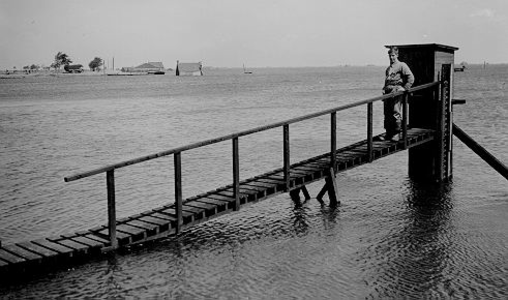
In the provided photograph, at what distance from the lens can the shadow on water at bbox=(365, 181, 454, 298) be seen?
8094mm

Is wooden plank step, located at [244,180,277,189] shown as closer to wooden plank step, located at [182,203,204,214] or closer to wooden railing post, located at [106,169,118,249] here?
wooden plank step, located at [182,203,204,214]

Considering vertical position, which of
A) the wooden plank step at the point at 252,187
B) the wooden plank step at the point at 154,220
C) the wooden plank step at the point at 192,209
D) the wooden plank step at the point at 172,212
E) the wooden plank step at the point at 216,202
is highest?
the wooden plank step at the point at 252,187

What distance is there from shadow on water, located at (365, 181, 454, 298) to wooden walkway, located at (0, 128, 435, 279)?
4.87 feet

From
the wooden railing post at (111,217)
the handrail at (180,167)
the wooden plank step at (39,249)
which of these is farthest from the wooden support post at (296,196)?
the wooden plank step at (39,249)

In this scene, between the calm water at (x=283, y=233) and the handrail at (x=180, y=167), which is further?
the handrail at (x=180, y=167)

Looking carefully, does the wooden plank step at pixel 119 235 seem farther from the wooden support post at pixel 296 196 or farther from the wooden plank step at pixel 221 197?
the wooden support post at pixel 296 196

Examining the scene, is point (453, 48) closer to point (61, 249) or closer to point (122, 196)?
point (122, 196)

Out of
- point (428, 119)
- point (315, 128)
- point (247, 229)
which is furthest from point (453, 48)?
point (315, 128)

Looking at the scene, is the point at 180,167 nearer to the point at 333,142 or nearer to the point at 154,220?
the point at 154,220

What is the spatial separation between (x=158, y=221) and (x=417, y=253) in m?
4.20

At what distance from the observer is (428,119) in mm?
14289

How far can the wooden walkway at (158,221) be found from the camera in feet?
28.5

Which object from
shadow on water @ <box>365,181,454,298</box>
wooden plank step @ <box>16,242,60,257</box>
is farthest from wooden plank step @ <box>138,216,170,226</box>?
shadow on water @ <box>365,181,454,298</box>

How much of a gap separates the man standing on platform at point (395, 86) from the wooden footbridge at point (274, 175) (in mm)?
212
